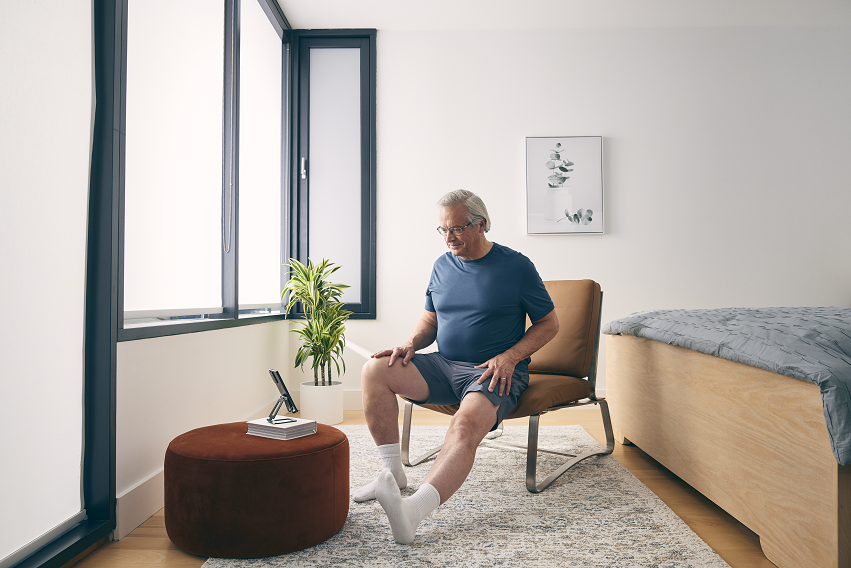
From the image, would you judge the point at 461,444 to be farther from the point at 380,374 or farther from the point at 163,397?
the point at 163,397

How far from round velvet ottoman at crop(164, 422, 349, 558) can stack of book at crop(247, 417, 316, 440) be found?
0.27ft

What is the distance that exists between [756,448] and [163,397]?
1.96 meters

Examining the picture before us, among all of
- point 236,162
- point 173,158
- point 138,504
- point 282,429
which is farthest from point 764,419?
point 236,162

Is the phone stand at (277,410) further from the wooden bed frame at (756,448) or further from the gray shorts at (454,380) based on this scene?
the wooden bed frame at (756,448)

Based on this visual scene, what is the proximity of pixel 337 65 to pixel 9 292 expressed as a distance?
3.02 meters

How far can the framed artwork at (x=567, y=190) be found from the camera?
368 cm

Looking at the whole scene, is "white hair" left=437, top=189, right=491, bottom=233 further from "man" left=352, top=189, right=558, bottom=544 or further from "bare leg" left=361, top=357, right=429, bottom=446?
"bare leg" left=361, top=357, right=429, bottom=446

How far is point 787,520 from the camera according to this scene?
133cm

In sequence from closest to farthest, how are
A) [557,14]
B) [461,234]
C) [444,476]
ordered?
[444,476], [461,234], [557,14]

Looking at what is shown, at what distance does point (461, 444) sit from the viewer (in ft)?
5.38

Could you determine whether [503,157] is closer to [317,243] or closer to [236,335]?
[317,243]

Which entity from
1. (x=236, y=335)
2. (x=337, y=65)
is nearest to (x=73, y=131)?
(x=236, y=335)

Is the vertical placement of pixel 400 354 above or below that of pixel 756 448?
above

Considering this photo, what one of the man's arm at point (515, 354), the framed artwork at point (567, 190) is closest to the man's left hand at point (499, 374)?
the man's arm at point (515, 354)
